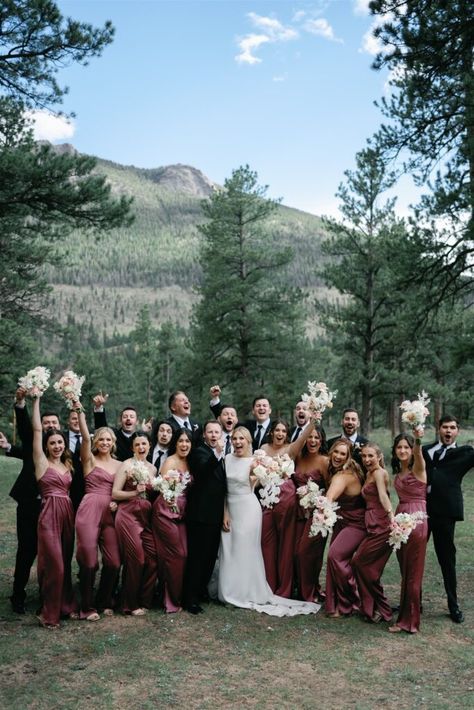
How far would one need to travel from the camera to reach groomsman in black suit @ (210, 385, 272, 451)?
909 centimetres

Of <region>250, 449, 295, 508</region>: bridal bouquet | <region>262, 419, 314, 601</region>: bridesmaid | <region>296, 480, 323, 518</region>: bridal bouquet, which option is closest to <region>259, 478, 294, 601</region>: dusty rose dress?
<region>262, 419, 314, 601</region>: bridesmaid

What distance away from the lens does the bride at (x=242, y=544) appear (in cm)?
789

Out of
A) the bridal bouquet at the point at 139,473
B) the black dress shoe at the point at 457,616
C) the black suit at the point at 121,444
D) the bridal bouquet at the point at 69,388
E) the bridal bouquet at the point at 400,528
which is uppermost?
the bridal bouquet at the point at 69,388

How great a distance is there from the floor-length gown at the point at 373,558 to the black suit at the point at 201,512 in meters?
1.77

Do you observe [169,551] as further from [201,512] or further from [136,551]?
[201,512]

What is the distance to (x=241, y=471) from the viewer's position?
802 cm

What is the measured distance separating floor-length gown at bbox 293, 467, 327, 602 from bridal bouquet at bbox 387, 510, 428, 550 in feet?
3.66

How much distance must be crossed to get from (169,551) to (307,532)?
1742 mm

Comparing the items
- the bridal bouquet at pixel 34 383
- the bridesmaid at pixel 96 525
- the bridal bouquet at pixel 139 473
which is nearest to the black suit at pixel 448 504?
the bridal bouquet at pixel 139 473

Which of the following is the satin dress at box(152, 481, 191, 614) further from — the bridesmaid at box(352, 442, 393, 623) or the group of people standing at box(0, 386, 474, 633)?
the bridesmaid at box(352, 442, 393, 623)

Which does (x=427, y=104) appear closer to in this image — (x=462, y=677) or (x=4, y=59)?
(x=4, y=59)

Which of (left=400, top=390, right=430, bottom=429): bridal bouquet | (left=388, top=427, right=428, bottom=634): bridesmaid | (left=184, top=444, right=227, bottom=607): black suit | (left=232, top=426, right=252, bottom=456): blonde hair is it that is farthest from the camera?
(left=232, top=426, right=252, bottom=456): blonde hair

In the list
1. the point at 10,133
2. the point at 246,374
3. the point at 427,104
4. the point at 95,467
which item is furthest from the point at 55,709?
the point at 246,374

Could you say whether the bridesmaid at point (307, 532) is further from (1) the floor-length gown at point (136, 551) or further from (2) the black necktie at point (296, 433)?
(1) the floor-length gown at point (136, 551)
